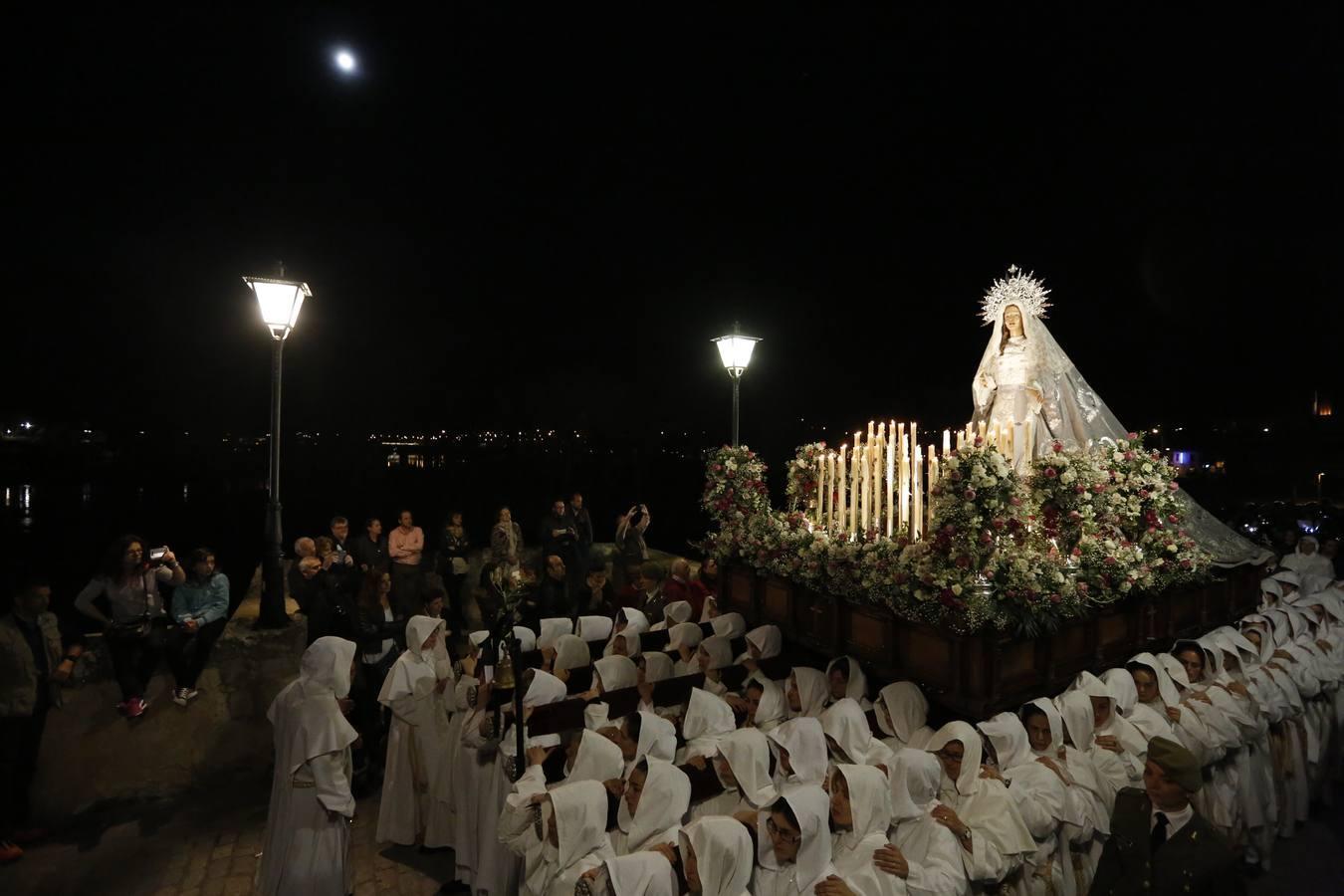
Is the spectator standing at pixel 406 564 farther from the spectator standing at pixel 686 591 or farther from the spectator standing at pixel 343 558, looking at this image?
the spectator standing at pixel 686 591

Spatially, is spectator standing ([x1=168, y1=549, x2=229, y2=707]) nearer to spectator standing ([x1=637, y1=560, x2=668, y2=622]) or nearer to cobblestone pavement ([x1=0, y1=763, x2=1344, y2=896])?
cobblestone pavement ([x1=0, y1=763, x2=1344, y2=896])

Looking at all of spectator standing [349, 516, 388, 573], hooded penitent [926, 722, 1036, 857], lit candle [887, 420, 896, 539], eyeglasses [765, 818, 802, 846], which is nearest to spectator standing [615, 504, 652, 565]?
spectator standing [349, 516, 388, 573]

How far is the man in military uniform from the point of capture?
325 centimetres

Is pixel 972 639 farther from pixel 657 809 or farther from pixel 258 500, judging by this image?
pixel 258 500

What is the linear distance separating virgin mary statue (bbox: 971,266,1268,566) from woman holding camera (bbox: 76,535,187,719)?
9.92 metres

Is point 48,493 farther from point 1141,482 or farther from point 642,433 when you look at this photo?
point 1141,482

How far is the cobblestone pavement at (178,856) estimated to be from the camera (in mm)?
5453

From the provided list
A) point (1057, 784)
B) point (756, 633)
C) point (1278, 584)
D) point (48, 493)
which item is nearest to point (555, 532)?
point (756, 633)

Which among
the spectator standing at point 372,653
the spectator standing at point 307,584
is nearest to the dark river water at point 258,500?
the spectator standing at point 307,584

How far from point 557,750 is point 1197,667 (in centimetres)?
628

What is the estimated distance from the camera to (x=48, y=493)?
45406 mm

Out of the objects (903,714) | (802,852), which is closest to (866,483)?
(903,714)

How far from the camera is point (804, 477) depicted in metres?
8.76

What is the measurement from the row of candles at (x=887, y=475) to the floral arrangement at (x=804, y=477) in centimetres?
8
